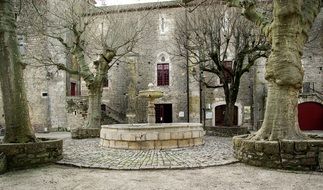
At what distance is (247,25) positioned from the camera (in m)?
17.2

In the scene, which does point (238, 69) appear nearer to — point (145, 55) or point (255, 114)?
point (255, 114)

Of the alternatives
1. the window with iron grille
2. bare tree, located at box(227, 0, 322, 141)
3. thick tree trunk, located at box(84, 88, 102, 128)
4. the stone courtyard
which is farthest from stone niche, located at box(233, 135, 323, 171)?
the window with iron grille

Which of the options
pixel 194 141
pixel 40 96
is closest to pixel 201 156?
pixel 194 141

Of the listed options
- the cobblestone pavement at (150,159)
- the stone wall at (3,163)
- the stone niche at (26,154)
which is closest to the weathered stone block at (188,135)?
the cobblestone pavement at (150,159)

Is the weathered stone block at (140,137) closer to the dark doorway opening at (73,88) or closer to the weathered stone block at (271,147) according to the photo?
the weathered stone block at (271,147)

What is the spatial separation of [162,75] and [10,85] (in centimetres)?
1832

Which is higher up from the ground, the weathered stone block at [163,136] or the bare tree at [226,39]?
the bare tree at [226,39]

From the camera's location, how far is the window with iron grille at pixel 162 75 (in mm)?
26250

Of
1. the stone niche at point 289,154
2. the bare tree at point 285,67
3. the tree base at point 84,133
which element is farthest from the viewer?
the tree base at point 84,133

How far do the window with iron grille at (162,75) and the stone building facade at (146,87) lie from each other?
8 cm

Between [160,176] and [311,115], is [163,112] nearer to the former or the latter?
[311,115]

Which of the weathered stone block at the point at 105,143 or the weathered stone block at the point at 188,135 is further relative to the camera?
the weathered stone block at the point at 105,143

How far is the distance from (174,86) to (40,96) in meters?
10.7

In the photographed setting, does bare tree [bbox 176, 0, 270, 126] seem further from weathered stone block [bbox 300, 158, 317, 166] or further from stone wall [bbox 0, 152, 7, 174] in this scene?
stone wall [bbox 0, 152, 7, 174]
